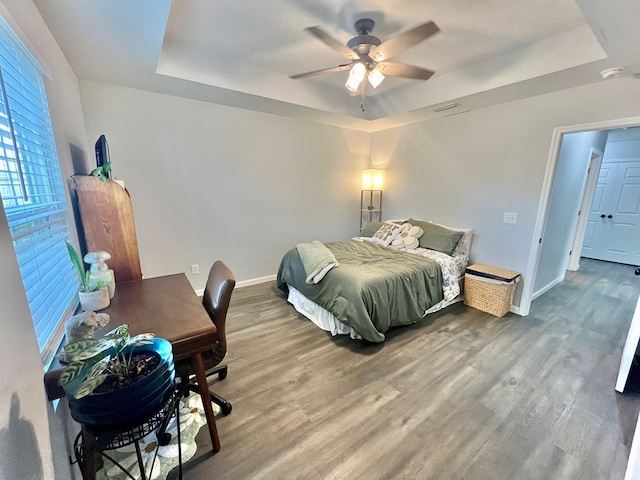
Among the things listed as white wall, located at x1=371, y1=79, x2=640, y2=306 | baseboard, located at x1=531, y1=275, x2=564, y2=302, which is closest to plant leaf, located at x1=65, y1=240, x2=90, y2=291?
white wall, located at x1=371, y1=79, x2=640, y2=306

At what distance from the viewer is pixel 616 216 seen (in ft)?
16.2

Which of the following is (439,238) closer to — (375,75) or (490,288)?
(490,288)

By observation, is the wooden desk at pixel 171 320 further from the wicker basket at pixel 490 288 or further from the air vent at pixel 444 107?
the air vent at pixel 444 107

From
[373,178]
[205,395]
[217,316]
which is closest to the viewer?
[205,395]

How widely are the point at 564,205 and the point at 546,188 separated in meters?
1.15

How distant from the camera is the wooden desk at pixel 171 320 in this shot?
3.87 ft

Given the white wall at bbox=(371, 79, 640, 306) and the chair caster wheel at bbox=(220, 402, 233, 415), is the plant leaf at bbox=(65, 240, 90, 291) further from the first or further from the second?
the white wall at bbox=(371, 79, 640, 306)

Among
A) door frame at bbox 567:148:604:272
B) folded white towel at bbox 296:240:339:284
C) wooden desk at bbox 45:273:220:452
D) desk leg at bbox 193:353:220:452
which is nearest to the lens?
wooden desk at bbox 45:273:220:452

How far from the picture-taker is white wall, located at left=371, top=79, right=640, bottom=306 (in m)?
2.53

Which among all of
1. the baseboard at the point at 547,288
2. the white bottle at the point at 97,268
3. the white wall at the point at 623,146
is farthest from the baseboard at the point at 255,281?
the white wall at the point at 623,146

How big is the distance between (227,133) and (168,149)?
702 millimetres

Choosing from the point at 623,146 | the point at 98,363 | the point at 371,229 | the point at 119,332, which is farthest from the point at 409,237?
the point at 623,146

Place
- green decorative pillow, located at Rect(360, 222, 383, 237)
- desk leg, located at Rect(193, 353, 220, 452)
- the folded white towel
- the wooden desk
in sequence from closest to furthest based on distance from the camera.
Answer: the wooden desk
desk leg, located at Rect(193, 353, 220, 452)
the folded white towel
green decorative pillow, located at Rect(360, 222, 383, 237)

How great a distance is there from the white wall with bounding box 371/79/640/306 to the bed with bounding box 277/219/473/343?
11.7 inches
